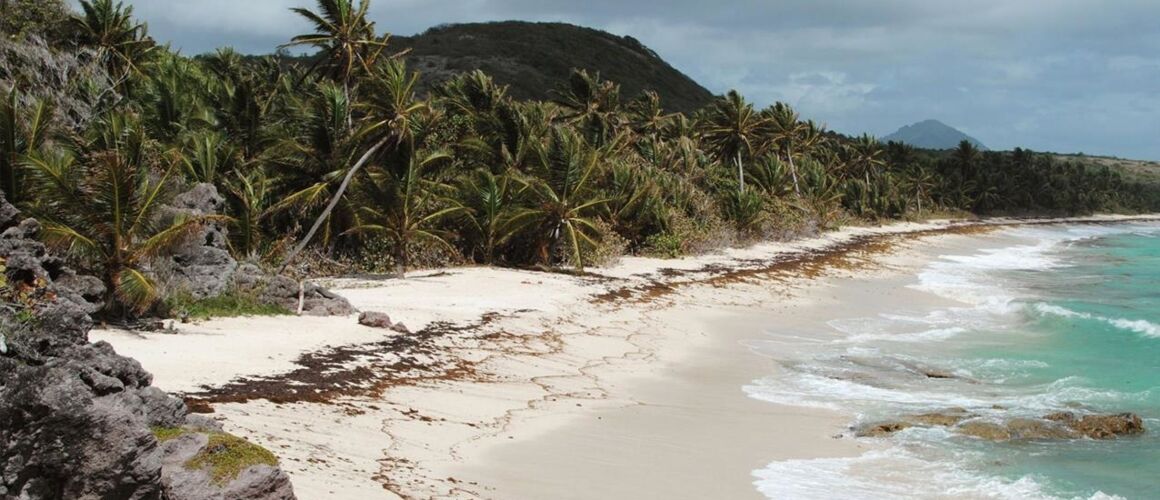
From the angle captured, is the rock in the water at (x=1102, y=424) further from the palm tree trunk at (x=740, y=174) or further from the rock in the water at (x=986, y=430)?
the palm tree trunk at (x=740, y=174)

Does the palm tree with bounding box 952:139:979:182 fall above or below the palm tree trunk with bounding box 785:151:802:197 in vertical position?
above

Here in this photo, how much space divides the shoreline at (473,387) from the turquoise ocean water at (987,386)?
2.61 feet

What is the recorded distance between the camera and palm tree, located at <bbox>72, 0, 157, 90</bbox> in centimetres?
3200

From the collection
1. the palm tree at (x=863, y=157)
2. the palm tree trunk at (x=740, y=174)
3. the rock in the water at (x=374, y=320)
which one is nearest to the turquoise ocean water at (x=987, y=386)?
the rock in the water at (x=374, y=320)

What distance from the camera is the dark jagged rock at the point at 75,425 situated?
4.78 meters

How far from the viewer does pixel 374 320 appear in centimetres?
1443

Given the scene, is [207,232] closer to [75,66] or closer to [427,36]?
[75,66]

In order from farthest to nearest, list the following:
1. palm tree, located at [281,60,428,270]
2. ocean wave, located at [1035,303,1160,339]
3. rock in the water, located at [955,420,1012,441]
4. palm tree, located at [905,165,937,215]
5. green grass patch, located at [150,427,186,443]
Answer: palm tree, located at [905,165,937,215]
ocean wave, located at [1035,303,1160,339]
palm tree, located at [281,60,428,270]
rock in the water, located at [955,420,1012,441]
green grass patch, located at [150,427,186,443]

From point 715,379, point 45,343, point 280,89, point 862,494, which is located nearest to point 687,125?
point 280,89

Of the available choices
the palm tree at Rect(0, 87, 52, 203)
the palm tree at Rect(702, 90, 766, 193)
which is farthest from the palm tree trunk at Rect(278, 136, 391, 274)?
the palm tree at Rect(702, 90, 766, 193)

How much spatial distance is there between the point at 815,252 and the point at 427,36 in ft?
225

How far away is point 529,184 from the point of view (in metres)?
25.1

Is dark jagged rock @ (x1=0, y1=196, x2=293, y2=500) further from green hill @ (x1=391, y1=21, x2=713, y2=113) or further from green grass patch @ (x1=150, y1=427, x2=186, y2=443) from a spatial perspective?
green hill @ (x1=391, y1=21, x2=713, y2=113)

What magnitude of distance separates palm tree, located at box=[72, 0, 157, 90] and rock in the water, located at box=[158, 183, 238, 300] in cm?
1850
